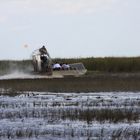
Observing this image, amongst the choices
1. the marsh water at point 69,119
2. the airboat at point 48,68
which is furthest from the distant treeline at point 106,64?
the marsh water at point 69,119

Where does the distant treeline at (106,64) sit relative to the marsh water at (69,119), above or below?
above

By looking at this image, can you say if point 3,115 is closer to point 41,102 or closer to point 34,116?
point 34,116

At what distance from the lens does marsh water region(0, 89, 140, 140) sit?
1644 centimetres

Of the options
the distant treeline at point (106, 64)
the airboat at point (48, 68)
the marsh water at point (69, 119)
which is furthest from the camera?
the distant treeline at point (106, 64)

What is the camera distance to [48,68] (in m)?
57.1

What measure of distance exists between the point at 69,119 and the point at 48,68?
3736 cm

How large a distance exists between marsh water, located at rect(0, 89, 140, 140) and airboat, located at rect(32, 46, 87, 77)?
28.6 m

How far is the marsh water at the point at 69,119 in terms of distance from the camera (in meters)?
16.4

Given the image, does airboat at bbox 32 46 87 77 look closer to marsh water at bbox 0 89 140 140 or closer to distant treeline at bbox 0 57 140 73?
distant treeline at bbox 0 57 140 73

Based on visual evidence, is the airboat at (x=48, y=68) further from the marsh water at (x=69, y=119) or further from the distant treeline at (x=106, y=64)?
the marsh water at (x=69, y=119)

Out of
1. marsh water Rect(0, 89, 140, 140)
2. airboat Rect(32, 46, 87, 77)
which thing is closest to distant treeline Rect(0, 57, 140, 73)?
airboat Rect(32, 46, 87, 77)

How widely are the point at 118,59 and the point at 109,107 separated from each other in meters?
50.6

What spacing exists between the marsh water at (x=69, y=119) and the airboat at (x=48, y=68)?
28640 mm

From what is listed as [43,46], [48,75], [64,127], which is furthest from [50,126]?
[43,46]
